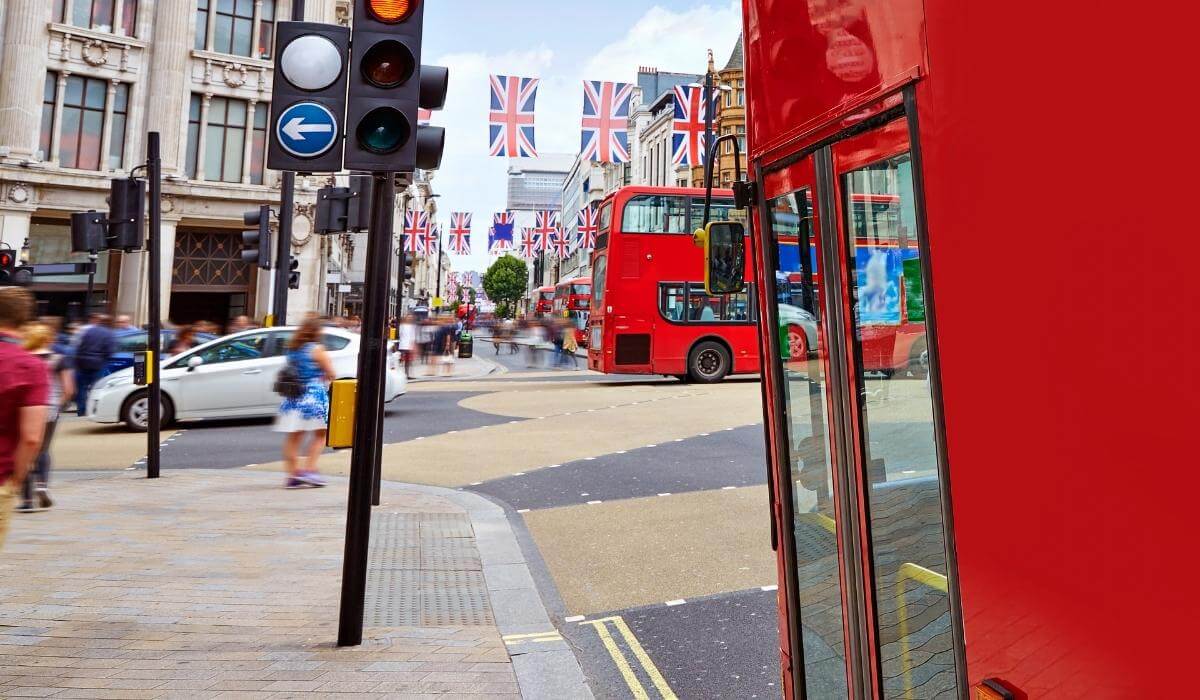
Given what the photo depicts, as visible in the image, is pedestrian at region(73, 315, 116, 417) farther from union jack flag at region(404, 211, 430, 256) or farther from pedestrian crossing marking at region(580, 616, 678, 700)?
union jack flag at region(404, 211, 430, 256)

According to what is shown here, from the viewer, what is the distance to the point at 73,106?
27906 millimetres

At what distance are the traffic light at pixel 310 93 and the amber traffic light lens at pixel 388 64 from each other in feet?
0.49

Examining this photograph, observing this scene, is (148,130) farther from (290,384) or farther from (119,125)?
(290,384)

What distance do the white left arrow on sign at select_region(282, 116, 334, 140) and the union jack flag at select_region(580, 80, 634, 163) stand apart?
19.4m

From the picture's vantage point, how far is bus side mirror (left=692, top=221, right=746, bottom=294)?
10.4 feet

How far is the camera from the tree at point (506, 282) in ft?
381

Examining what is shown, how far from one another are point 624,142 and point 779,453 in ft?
69.7

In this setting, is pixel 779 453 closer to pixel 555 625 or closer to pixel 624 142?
pixel 555 625

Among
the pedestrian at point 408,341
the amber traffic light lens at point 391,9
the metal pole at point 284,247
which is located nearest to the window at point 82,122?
the pedestrian at point 408,341

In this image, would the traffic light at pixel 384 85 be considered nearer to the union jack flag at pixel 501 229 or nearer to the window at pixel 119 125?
the window at pixel 119 125

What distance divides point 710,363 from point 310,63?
16.6 metres

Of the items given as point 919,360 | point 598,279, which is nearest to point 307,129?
point 919,360

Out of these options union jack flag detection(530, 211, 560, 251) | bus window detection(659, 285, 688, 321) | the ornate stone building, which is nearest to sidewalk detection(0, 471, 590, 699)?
bus window detection(659, 285, 688, 321)

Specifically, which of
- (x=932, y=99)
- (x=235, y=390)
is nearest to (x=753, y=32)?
(x=932, y=99)
